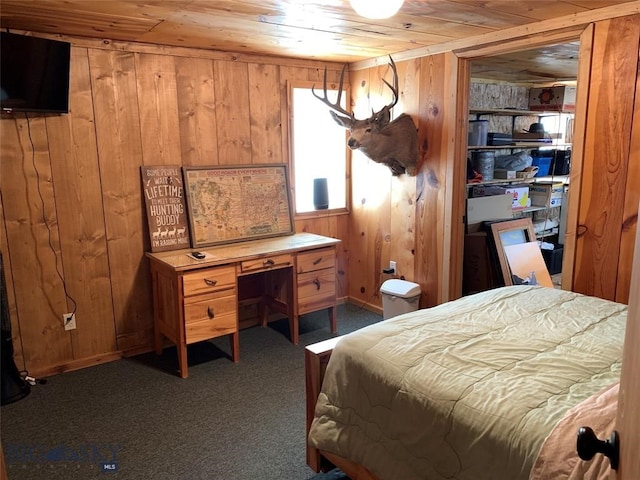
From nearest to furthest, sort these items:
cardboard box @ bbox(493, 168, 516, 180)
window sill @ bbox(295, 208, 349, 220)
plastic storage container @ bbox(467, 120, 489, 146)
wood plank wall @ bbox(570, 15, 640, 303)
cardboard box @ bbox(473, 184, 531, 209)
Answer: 1. wood plank wall @ bbox(570, 15, 640, 303)
2. window sill @ bbox(295, 208, 349, 220)
3. plastic storage container @ bbox(467, 120, 489, 146)
4. cardboard box @ bbox(473, 184, 531, 209)
5. cardboard box @ bbox(493, 168, 516, 180)

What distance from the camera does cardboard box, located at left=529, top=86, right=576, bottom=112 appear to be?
17.6ft

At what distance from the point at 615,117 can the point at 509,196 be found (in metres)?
2.49

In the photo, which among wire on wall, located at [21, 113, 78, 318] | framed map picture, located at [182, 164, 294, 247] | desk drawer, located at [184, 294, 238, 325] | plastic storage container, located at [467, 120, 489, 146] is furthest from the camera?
plastic storage container, located at [467, 120, 489, 146]

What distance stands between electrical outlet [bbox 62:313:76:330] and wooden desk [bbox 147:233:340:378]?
0.53m

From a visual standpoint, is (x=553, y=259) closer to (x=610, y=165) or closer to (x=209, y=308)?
(x=610, y=165)

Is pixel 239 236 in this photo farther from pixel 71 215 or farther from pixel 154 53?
pixel 154 53

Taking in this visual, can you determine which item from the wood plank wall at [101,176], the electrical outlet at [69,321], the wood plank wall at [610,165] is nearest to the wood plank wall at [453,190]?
the wood plank wall at [610,165]

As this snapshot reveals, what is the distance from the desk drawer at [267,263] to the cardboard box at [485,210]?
2089 millimetres

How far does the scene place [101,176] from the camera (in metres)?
3.29

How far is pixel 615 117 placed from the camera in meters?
2.62

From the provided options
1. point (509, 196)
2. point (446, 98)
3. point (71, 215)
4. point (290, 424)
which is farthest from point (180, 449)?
point (509, 196)

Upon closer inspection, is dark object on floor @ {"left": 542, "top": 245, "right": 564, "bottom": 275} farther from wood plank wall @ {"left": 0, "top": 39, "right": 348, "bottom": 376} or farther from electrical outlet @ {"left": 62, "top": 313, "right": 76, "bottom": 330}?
electrical outlet @ {"left": 62, "top": 313, "right": 76, "bottom": 330}

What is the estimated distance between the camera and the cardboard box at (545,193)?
5434mm

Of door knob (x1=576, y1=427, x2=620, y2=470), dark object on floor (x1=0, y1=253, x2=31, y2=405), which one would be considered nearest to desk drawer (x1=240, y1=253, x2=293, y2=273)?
dark object on floor (x1=0, y1=253, x2=31, y2=405)
